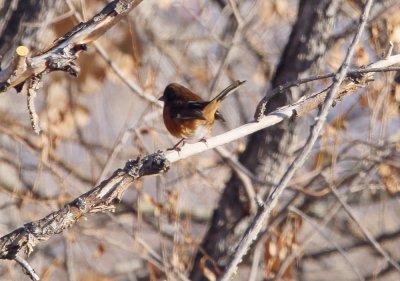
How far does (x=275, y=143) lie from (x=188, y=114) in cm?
98

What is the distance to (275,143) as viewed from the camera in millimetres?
4176

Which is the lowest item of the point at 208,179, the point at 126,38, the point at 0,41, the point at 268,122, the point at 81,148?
the point at 268,122

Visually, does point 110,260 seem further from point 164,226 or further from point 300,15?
point 300,15

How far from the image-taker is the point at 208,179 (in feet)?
15.7

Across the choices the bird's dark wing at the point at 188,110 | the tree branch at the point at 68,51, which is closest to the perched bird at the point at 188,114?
the bird's dark wing at the point at 188,110

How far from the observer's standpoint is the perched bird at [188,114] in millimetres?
3219

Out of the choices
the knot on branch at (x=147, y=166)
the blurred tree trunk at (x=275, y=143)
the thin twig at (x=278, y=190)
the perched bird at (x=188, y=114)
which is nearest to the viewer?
the thin twig at (x=278, y=190)

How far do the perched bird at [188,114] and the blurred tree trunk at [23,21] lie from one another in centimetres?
61

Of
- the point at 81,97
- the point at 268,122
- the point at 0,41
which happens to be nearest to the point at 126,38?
the point at 81,97

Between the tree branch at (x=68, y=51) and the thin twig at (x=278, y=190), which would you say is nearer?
the thin twig at (x=278, y=190)

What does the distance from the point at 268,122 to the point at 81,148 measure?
11.1ft

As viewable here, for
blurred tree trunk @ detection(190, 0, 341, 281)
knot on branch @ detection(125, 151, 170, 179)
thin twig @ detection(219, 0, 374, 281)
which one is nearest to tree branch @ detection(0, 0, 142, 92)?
knot on branch @ detection(125, 151, 170, 179)

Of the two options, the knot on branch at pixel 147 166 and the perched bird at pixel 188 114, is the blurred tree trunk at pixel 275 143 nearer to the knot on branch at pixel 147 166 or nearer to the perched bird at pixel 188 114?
the perched bird at pixel 188 114

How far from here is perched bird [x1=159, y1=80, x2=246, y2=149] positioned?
322 cm
